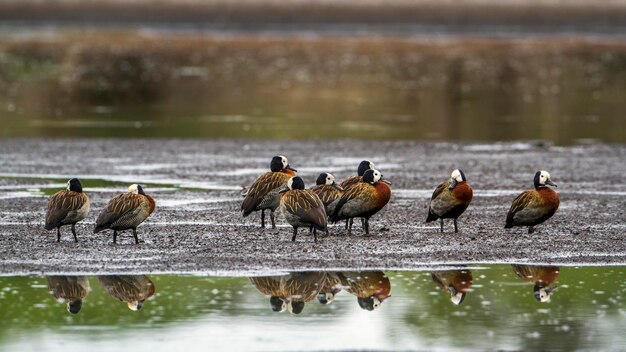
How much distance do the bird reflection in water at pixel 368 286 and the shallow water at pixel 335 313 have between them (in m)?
0.01

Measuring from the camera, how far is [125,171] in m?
23.0

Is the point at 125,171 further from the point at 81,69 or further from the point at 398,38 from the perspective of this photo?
the point at 398,38

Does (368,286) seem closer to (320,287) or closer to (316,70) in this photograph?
(320,287)

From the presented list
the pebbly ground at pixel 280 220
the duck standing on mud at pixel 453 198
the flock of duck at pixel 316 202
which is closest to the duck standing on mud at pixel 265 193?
the flock of duck at pixel 316 202

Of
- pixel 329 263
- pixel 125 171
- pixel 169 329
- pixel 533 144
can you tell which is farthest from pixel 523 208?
pixel 533 144

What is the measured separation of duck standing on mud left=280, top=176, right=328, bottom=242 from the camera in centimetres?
1520

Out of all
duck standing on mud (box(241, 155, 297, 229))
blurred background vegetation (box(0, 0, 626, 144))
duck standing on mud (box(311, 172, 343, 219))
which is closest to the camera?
duck standing on mud (box(311, 172, 343, 219))

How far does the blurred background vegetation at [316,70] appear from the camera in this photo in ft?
108

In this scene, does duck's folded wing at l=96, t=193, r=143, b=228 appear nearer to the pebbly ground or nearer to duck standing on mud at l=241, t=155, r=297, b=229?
the pebbly ground

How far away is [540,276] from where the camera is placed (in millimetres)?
13797

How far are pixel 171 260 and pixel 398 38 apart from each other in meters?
54.3

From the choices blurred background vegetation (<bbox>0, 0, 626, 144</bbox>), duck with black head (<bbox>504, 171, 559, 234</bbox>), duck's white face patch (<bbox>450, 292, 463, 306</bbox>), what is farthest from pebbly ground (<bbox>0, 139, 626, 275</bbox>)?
blurred background vegetation (<bbox>0, 0, 626, 144</bbox>)

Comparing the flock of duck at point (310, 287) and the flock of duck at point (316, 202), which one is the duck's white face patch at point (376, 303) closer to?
the flock of duck at point (310, 287)

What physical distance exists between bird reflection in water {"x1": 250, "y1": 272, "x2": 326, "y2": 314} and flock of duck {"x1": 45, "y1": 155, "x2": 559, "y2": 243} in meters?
1.72
